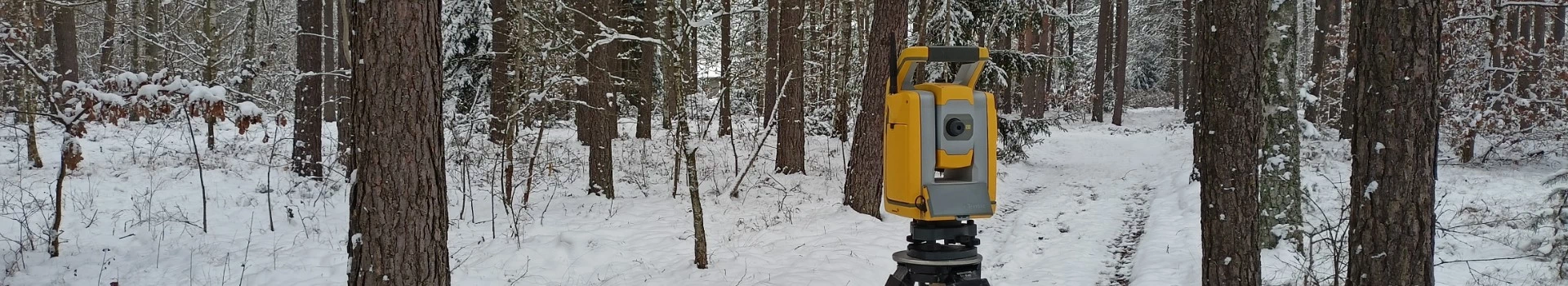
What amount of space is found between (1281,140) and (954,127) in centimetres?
486

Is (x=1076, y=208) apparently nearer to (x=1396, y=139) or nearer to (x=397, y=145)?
(x=1396, y=139)

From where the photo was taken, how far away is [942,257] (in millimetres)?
3766

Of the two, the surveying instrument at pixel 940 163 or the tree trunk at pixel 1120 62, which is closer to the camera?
the surveying instrument at pixel 940 163

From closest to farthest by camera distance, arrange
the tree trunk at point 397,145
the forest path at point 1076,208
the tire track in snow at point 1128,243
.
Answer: the tree trunk at point 397,145, the tire track in snow at point 1128,243, the forest path at point 1076,208

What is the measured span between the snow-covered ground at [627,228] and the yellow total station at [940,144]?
6.89 feet

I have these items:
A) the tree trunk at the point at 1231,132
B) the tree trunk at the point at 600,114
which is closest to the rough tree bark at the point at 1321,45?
the tree trunk at the point at 1231,132

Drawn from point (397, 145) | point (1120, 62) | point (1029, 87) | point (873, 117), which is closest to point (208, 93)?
point (397, 145)

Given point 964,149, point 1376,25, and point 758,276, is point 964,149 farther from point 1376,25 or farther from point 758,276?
point 758,276

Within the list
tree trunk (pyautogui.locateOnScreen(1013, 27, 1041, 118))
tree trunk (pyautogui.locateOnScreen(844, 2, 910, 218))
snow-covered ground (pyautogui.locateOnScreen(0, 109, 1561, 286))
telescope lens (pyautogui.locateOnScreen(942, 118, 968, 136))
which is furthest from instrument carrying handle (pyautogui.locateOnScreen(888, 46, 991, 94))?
tree trunk (pyautogui.locateOnScreen(1013, 27, 1041, 118))

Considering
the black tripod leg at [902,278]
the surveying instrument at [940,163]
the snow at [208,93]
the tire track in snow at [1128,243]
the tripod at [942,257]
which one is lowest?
the tire track in snow at [1128,243]

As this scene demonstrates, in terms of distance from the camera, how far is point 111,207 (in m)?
7.54

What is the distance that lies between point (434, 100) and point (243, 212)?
5577 millimetres

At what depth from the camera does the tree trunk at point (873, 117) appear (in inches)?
317

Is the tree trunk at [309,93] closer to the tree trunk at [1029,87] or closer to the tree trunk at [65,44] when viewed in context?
the tree trunk at [65,44]
